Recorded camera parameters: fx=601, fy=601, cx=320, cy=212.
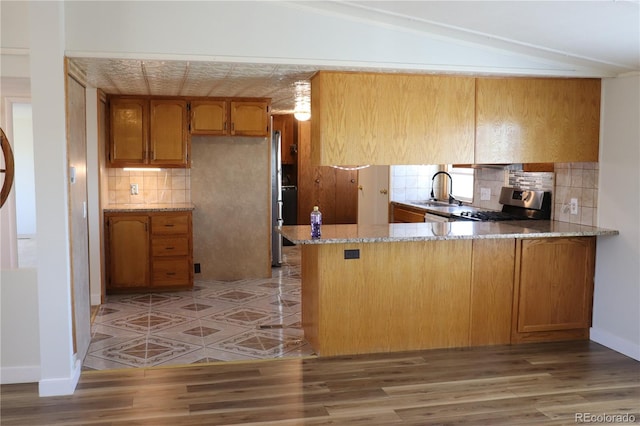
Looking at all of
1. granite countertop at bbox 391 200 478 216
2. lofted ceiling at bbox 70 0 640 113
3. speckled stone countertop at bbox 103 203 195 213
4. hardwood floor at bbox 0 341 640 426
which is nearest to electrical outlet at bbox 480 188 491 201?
granite countertop at bbox 391 200 478 216

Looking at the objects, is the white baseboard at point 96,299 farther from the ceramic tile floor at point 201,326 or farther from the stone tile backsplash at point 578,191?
the stone tile backsplash at point 578,191

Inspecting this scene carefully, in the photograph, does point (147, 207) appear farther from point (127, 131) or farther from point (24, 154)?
point (24, 154)

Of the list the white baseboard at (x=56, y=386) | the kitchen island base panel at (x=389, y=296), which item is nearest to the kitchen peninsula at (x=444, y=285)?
the kitchen island base panel at (x=389, y=296)

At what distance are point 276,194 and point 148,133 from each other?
1904 millimetres

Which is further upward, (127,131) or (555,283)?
(127,131)

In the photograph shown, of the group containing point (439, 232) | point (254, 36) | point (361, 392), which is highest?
point (254, 36)

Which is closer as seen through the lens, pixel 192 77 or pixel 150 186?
pixel 192 77

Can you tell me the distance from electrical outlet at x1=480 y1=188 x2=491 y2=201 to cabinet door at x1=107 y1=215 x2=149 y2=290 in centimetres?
351

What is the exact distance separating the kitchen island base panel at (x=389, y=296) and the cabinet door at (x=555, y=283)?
1.49 ft

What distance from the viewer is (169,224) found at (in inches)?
246

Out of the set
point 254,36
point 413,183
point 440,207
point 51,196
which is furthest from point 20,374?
point 413,183

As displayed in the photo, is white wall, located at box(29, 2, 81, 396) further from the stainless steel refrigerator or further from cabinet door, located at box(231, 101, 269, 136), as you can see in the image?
the stainless steel refrigerator

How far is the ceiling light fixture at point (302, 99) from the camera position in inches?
195
